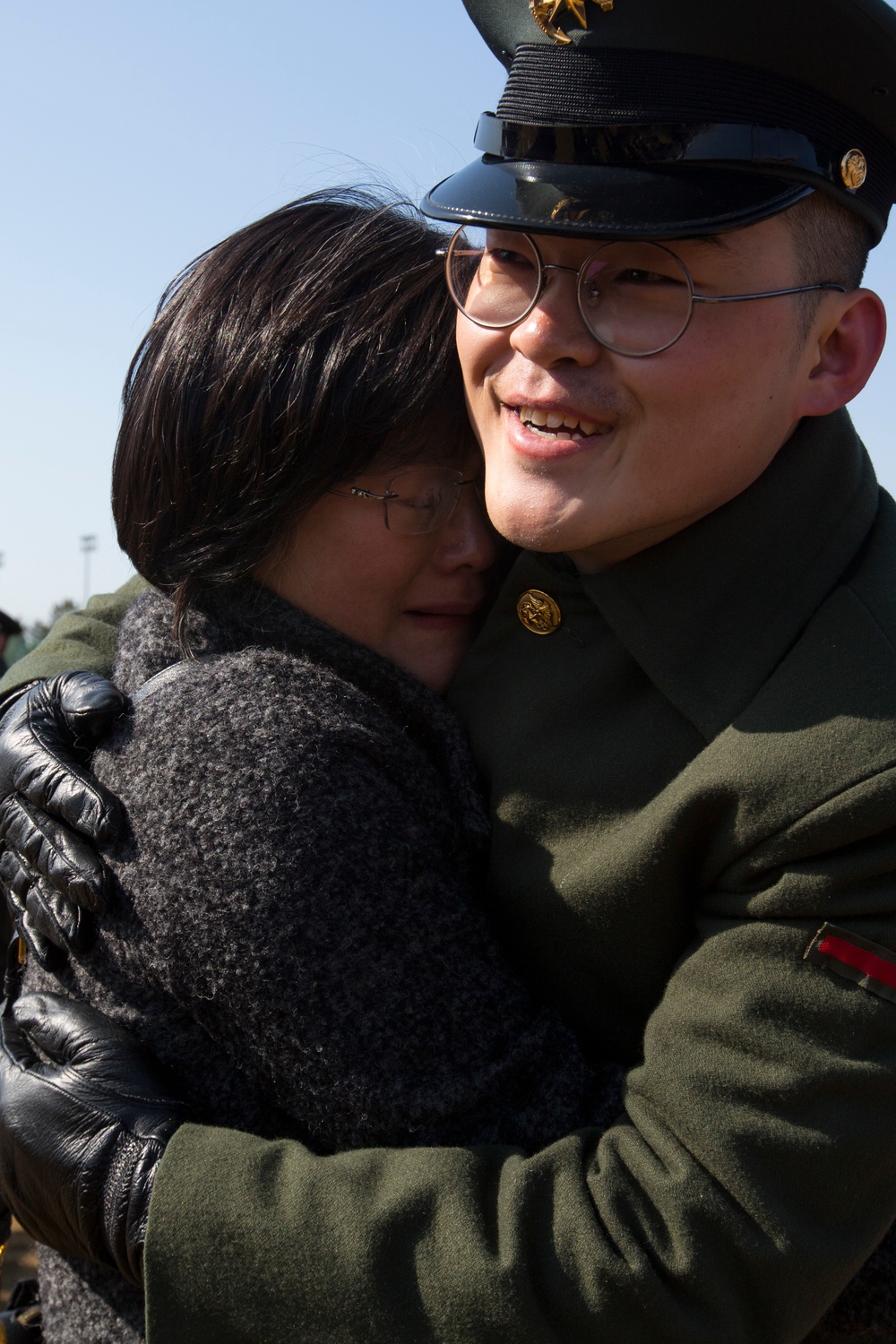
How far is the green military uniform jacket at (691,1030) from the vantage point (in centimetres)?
153

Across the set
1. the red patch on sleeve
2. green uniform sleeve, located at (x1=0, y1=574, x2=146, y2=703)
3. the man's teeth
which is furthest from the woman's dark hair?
the red patch on sleeve

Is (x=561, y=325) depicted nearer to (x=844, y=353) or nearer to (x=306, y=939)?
(x=844, y=353)

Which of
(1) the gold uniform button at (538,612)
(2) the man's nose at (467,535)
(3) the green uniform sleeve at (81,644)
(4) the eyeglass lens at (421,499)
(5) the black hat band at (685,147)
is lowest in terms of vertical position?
(3) the green uniform sleeve at (81,644)

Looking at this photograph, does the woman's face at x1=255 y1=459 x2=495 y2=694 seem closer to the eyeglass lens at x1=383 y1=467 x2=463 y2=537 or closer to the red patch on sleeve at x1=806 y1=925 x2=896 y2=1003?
the eyeglass lens at x1=383 y1=467 x2=463 y2=537

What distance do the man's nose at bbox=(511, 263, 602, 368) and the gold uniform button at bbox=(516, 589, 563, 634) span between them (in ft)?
1.55

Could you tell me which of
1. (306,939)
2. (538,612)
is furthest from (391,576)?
(306,939)

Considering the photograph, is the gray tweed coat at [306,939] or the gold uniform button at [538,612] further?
the gold uniform button at [538,612]

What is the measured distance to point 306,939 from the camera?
175 cm

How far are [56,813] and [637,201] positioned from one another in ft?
4.18

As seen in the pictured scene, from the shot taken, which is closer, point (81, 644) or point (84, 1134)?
point (84, 1134)

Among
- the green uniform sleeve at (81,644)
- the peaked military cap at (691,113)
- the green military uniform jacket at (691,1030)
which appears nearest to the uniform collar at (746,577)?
the green military uniform jacket at (691,1030)

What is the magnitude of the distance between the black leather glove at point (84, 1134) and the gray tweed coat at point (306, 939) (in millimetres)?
82

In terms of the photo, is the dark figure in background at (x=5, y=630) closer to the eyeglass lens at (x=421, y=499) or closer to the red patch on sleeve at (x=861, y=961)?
the eyeglass lens at (x=421, y=499)

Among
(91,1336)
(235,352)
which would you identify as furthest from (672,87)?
(91,1336)
